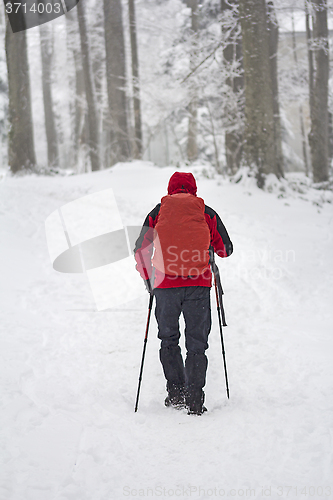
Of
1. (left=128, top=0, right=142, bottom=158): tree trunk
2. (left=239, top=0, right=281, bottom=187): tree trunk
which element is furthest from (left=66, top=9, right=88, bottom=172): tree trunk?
(left=239, top=0, right=281, bottom=187): tree trunk

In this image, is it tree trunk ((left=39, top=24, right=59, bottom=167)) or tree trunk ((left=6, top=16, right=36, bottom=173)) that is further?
tree trunk ((left=39, top=24, right=59, bottom=167))

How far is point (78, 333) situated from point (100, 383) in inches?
52.3

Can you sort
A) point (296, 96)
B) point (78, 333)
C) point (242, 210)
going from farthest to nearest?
point (296, 96) < point (242, 210) < point (78, 333)

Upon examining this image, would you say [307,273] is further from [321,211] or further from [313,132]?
[313,132]

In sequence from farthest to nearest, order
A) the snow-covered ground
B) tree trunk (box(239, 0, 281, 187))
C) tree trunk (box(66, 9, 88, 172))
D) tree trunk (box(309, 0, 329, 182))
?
tree trunk (box(66, 9, 88, 172)), tree trunk (box(309, 0, 329, 182)), tree trunk (box(239, 0, 281, 187)), the snow-covered ground

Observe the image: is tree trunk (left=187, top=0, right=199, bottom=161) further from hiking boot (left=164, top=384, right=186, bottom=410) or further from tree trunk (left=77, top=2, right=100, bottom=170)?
hiking boot (left=164, top=384, right=186, bottom=410)

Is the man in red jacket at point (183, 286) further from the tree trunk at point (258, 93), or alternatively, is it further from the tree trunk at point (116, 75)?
the tree trunk at point (116, 75)

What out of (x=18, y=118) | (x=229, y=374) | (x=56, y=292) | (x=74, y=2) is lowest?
(x=229, y=374)

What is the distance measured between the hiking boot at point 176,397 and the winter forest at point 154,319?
2.9 inches

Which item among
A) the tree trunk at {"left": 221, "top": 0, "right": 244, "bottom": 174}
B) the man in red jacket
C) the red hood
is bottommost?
the man in red jacket

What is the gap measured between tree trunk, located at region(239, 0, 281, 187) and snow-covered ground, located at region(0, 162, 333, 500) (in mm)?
2544

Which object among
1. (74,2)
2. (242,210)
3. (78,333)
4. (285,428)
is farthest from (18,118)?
(285,428)

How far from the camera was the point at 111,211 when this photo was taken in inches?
396

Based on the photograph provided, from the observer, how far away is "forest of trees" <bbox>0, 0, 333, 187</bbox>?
10086 millimetres
